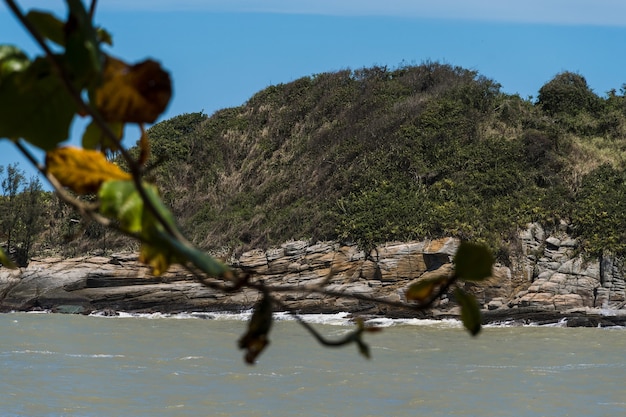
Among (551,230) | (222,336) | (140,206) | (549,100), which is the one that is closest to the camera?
(140,206)

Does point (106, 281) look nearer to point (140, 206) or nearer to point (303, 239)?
point (303, 239)

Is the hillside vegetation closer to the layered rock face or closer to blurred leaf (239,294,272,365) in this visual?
the layered rock face

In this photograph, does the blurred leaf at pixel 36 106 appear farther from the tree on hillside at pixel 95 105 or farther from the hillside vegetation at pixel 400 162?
the hillside vegetation at pixel 400 162

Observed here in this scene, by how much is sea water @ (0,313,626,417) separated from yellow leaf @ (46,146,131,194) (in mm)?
8916

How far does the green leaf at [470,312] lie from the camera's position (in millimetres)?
510

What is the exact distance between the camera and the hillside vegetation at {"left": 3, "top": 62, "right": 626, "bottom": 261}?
2188 centimetres

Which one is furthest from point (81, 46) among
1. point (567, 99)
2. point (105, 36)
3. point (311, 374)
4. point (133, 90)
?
point (567, 99)

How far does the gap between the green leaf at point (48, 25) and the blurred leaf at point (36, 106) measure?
0.01 m

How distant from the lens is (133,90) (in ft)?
1.33

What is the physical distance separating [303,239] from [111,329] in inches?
262

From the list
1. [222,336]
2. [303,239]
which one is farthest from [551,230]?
[222,336]

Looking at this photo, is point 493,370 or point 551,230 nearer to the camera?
point 493,370

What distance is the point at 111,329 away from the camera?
17.7 meters

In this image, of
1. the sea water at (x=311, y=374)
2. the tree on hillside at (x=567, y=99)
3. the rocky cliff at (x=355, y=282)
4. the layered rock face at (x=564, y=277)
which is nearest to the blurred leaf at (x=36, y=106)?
the sea water at (x=311, y=374)
